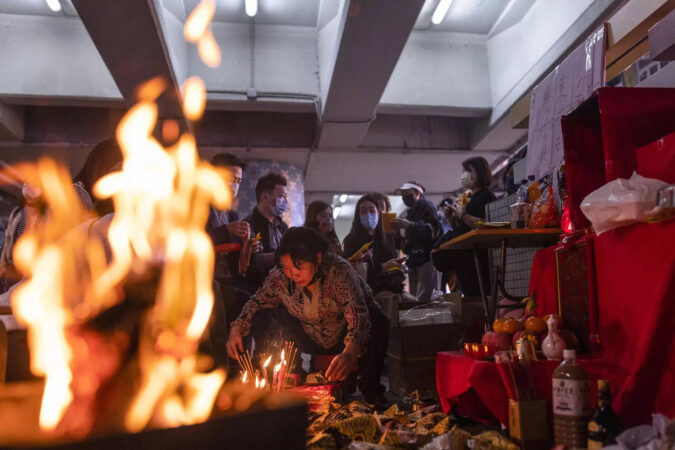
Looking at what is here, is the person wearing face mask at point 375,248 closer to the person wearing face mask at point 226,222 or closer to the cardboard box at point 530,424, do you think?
the person wearing face mask at point 226,222

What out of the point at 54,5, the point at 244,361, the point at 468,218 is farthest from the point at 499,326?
the point at 54,5

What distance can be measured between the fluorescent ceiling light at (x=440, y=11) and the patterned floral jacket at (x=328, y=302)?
413 cm

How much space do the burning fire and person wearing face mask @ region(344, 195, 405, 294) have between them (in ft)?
6.46

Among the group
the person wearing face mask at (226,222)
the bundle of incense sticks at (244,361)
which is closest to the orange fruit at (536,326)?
the bundle of incense sticks at (244,361)

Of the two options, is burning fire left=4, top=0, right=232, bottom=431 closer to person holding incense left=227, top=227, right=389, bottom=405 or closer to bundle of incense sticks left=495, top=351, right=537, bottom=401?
person holding incense left=227, top=227, right=389, bottom=405

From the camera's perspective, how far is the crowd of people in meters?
3.43

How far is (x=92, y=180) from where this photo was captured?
9.18 feet

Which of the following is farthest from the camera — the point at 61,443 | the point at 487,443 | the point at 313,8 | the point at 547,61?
the point at 313,8

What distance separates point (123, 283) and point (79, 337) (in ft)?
1.05

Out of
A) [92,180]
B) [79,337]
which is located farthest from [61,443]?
[92,180]

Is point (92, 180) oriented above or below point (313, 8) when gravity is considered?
below

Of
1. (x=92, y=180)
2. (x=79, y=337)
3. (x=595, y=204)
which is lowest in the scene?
(x=79, y=337)

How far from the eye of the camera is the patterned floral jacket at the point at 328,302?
3.64 metres

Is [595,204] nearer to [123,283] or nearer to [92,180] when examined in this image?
[123,283]
